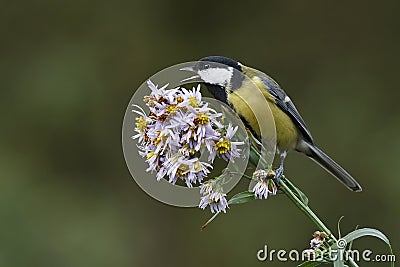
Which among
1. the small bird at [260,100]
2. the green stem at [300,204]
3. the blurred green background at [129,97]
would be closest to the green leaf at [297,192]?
the green stem at [300,204]

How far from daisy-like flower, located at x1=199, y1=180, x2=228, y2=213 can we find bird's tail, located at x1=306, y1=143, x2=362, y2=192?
0.60 meters

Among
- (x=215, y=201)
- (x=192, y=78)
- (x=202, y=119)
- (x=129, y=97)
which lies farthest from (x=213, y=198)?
(x=129, y=97)

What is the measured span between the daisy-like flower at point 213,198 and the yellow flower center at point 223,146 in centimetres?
5

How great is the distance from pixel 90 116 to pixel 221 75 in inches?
71.9

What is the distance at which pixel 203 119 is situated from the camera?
0.87 m

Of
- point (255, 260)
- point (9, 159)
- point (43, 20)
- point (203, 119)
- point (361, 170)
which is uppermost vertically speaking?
point (43, 20)

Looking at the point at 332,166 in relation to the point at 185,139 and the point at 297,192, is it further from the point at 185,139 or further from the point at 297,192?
the point at 185,139

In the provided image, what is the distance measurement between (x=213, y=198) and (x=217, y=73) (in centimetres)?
39

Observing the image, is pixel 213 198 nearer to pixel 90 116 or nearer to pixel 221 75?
pixel 221 75

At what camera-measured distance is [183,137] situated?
34.0 inches

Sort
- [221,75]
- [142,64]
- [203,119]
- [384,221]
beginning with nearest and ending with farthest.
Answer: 1. [203,119]
2. [221,75]
3. [384,221]
4. [142,64]

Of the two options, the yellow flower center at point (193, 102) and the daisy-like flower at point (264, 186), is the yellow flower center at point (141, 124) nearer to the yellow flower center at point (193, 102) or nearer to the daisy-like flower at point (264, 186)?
the yellow flower center at point (193, 102)

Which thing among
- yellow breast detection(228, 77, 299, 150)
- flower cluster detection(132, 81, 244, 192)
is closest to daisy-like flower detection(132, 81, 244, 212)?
flower cluster detection(132, 81, 244, 192)

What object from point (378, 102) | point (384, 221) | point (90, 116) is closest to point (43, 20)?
point (90, 116)
